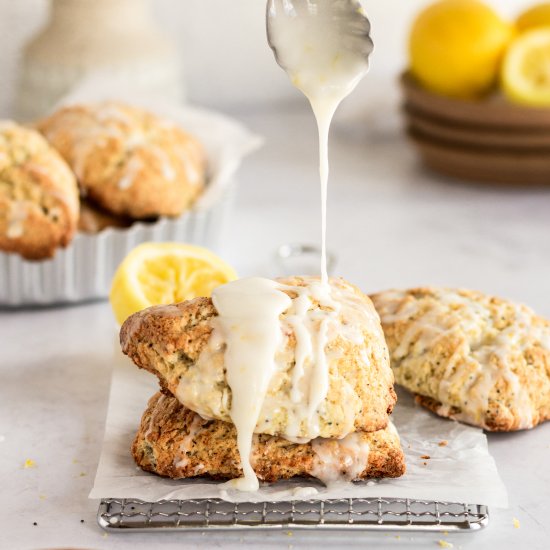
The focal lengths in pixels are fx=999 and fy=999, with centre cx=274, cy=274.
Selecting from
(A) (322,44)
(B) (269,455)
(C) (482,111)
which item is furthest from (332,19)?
(C) (482,111)

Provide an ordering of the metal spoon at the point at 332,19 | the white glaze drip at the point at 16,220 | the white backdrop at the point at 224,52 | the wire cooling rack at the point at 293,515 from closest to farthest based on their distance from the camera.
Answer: the wire cooling rack at the point at 293,515 < the metal spoon at the point at 332,19 < the white glaze drip at the point at 16,220 < the white backdrop at the point at 224,52

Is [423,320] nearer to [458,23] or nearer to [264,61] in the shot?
[458,23]

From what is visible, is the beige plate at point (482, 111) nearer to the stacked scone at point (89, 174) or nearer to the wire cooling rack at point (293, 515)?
the stacked scone at point (89, 174)

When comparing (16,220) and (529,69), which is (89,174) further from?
(529,69)

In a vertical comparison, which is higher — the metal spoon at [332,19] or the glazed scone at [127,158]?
the metal spoon at [332,19]

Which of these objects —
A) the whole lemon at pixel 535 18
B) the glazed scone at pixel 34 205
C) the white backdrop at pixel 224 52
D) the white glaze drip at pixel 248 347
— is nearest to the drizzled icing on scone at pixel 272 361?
the white glaze drip at pixel 248 347

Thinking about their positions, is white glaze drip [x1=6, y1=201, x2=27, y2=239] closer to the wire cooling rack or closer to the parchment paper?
the parchment paper

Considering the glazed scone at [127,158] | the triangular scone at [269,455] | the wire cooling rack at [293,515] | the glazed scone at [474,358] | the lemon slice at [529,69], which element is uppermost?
the lemon slice at [529,69]

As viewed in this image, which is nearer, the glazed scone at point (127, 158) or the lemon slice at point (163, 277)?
the lemon slice at point (163, 277)
